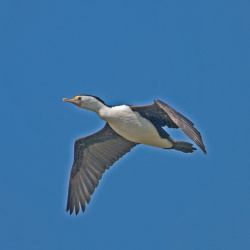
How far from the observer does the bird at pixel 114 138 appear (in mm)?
15547

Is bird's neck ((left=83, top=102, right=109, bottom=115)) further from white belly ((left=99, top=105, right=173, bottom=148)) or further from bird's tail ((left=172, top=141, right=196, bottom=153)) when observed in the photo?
bird's tail ((left=172, top=141, right=196, bottom=153))

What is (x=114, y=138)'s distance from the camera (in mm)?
17188

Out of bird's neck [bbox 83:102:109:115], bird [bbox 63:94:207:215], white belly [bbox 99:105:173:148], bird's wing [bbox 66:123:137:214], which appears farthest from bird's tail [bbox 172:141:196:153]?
bird's neck [bbox 83:102:109:115]

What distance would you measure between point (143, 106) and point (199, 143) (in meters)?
2.40

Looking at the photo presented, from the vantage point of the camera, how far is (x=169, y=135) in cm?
1614

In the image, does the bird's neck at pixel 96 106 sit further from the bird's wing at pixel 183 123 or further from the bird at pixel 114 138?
the bird's wing at pixel 183 123

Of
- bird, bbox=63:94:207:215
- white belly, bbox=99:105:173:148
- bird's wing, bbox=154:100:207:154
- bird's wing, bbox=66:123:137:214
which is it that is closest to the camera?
bird's wing, bbox=154:100:207:154

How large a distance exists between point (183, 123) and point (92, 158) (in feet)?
12.8

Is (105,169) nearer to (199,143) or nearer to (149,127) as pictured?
(149,127)

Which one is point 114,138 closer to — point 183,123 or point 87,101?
point 87,101

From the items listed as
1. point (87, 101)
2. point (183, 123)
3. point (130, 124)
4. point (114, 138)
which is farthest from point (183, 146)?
point (87, 101)

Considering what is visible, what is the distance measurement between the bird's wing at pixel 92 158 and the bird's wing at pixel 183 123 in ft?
8.80

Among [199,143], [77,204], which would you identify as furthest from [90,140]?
[199,143]

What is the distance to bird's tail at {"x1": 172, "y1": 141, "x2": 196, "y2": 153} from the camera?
16.1 meters
